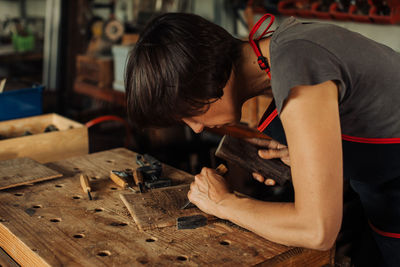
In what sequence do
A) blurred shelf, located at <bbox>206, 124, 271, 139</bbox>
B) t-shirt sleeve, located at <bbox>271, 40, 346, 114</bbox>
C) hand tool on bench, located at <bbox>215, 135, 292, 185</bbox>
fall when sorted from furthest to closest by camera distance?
blurred shelf, located at <bbox>206, 124, 271, 139</bbox>, hand tool on bench, located at <bbox>215, 135, 292, 185</bbox>, t-shirt sleeve, located at <bbox>271, 40, 346, 114</bbox>

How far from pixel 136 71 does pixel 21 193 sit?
2.24 feet

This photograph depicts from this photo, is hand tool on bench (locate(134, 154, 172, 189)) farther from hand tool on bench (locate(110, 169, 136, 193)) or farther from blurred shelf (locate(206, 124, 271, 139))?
blurred shelf (locate(206, 124, 271, 139))

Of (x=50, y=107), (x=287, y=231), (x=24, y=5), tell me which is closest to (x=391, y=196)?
(x=287, y=231)

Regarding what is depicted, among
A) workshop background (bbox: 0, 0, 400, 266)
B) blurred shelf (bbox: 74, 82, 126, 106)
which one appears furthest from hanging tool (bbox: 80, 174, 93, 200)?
blurred shelf (bbox: 74, 82, 126, 106)

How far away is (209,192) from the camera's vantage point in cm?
132

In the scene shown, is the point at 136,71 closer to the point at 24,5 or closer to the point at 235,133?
the point at 235,133

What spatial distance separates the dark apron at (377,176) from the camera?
4.01ft

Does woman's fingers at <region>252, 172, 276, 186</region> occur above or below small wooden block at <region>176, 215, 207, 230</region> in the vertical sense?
above

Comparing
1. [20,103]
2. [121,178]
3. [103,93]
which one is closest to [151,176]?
[121,178]

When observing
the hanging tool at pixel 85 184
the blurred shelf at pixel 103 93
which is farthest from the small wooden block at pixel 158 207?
the blurred shelf at pixel 103 93

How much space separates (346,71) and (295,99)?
139 millimetres

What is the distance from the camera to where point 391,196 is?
134 centimetres

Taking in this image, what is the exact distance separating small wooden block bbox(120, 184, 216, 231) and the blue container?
3.83 feet

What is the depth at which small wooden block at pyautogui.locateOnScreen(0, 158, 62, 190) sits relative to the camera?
157 centimetres
